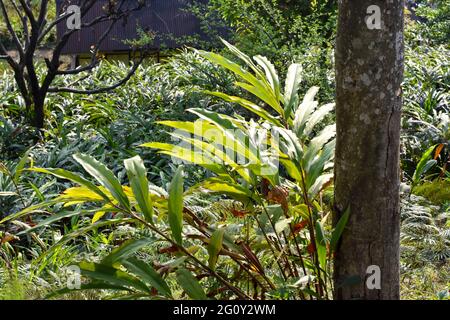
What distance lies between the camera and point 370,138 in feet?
8.40

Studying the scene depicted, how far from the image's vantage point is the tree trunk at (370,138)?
256 centimetres

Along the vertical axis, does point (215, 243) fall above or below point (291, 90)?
below

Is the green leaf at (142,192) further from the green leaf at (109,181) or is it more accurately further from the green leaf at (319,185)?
the green leaf at (319,185)

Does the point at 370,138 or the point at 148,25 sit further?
the point at 148,25

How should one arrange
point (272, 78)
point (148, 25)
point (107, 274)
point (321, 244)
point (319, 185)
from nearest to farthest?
point (107, 274) < point (321, 244) < point (319, 185) < point (272, 78) < point (148, 25)

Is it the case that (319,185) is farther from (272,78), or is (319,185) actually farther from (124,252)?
(124,252)

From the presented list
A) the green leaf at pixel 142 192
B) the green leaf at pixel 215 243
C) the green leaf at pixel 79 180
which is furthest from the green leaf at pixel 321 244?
the green leaf at pixel 79 180

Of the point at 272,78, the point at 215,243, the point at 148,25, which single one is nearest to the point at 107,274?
the point at 215,243

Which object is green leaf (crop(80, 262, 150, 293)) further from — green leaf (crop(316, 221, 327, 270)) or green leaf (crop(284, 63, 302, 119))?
green leaf (crop(284, 63, 302, 119))

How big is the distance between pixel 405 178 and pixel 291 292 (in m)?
4.10

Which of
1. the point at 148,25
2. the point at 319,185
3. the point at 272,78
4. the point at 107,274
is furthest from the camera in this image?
the point at 148,25

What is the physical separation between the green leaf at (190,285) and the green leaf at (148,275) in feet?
0.18

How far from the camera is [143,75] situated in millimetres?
9625

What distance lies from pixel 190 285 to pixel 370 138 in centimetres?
80
